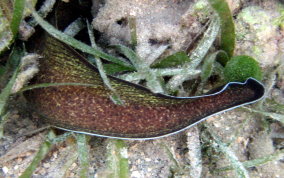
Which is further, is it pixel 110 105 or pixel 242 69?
pixel 242 69

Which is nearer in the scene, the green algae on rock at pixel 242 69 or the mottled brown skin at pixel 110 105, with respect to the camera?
the mottled brown skin at pixel 110 105

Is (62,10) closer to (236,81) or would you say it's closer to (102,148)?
(102,148)

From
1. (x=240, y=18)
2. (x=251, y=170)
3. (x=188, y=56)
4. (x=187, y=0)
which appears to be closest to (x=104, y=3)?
(x=187, y=0)

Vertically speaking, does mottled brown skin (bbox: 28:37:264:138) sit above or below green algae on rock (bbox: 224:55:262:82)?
below

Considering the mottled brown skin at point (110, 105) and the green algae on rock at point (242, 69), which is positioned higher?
the green algae on rock at point (242, 69)

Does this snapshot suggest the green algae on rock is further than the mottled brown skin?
Yes

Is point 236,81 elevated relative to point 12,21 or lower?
lower

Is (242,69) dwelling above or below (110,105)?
above

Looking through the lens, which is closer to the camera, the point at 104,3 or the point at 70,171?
the point at 70,171
